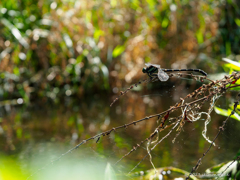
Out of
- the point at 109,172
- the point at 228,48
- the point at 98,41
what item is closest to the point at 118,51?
the point at 98,41

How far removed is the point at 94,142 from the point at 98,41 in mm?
2307

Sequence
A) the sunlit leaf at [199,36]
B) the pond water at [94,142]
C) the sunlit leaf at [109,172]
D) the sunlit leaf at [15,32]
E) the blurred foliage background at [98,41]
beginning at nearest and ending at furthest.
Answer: the sunlit leaf at [109,172] → the pond water at [94,142] → the sunlit leaf at [15,32] → the blurred foliage background at [98,41] → the sunlit leaf at [199,36]

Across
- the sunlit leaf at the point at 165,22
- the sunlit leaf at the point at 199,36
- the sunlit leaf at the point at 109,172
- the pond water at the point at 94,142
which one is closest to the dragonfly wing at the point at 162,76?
the pond water at the point at 94,142

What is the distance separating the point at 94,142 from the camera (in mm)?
1761

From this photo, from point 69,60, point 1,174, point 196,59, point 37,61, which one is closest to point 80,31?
point 69,60

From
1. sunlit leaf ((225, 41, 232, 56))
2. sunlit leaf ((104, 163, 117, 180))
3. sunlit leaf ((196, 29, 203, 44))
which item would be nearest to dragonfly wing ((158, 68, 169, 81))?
sunlit leaf ((104, 163, 117, 180))

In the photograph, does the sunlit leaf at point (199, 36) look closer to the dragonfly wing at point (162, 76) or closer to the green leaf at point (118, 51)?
the green leaf at point (118, 51)

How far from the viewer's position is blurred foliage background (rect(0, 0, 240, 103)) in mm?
3406

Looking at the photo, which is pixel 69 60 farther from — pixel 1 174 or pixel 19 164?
pixel 1 174

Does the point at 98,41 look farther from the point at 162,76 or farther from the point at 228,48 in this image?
the point at 162,76

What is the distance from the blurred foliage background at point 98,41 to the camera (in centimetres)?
341

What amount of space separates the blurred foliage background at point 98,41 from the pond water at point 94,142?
740mm

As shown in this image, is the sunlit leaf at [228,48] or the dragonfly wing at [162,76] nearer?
the dragonfly wing at [162,76]

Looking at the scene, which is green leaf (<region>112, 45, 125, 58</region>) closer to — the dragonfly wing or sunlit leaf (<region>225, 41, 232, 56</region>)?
sunlit leaf (<region>225, 41, 232, 56</region>)
